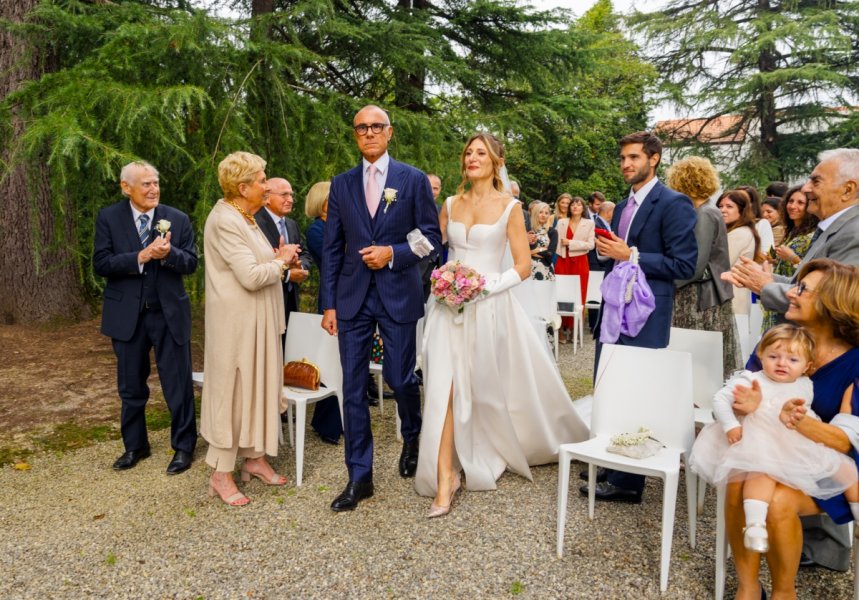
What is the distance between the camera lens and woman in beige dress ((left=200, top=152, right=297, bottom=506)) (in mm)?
3594

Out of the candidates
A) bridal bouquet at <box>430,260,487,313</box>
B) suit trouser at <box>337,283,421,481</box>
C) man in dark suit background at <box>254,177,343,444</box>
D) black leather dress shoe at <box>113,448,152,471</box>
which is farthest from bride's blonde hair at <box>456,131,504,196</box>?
black leather dress shoe at <box>113,448,152,471</box>

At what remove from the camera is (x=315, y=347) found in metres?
4.54

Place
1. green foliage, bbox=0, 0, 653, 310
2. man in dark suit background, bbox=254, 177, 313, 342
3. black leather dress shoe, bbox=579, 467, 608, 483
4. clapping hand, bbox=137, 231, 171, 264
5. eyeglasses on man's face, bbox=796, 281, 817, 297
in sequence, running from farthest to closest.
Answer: green foliage, bbox=0, 0, 653, 310
man in dark suit background, bbox=254, 177, 313, 342
black leather dress shoe, bbox=579, 467, 608, 483
clapping hand, bbox=137, 231, 171, 264
eyeglasses on man's face, bbox=796, 281, 817, 297

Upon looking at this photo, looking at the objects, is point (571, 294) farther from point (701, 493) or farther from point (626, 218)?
point (701, 493)

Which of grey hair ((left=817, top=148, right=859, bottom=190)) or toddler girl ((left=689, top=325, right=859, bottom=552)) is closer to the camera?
toddler girl ((left=689, top=325, right=859, bottom=552))

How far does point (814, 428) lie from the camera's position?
2473 mm

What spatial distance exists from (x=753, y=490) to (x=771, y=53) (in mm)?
22248

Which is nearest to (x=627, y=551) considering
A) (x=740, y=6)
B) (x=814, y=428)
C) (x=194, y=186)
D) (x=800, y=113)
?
(x=814, y=428)

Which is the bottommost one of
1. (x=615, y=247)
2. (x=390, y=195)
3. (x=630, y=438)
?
(x=630, y=438)

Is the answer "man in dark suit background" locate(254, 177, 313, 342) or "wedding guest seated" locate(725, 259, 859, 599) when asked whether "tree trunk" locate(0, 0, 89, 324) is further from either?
"wedding guest seated" locate(725, 259, 859, 599)

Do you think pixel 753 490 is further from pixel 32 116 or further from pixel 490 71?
pixel 490 71

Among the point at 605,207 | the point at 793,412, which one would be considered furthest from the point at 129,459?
the point at 605,207

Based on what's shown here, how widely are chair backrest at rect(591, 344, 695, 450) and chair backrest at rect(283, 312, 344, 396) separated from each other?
72.1 inches

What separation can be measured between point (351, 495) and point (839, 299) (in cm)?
265
